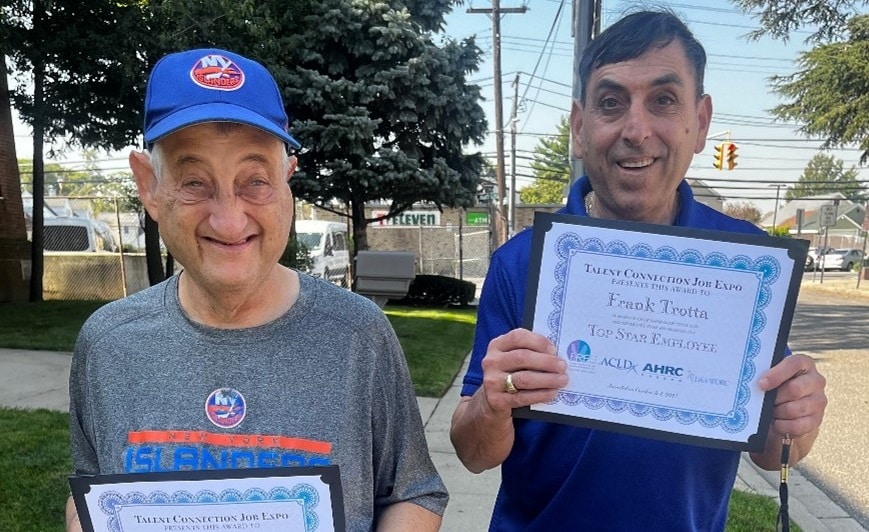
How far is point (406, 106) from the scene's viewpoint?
1205 cm

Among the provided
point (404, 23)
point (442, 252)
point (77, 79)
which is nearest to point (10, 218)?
point (77, 79)

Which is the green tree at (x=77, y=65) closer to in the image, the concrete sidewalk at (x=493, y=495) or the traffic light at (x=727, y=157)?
the concrete sidewalk at (x=493, y=495)

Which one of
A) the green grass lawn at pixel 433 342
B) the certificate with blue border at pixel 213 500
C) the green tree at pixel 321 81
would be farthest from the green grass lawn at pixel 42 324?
the certificate with blue border at pixel 213 500

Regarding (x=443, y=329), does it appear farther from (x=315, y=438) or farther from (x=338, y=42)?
(x=315, y=438)

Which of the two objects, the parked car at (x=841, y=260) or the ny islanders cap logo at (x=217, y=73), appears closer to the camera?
the ny islanders cap logo at (x=217, y=73)

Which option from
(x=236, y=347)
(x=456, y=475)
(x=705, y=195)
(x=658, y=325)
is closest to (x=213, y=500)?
(x=236, y=347)

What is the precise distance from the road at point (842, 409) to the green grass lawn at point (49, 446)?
97 centimetres

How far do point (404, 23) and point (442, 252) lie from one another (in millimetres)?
18330

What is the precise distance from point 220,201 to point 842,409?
7.36m


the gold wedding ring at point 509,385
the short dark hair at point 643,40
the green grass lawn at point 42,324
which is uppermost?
the short dark hair at point 643,40

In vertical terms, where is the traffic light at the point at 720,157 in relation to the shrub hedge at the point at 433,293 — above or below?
above

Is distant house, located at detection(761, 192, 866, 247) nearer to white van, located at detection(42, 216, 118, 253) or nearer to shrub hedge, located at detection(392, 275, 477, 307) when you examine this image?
shrub hedge, located at detection(392, 275, 477, 307)

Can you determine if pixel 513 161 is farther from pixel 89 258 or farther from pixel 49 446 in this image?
pixel 49 446

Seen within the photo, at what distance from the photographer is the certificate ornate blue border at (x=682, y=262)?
4.12 feet
